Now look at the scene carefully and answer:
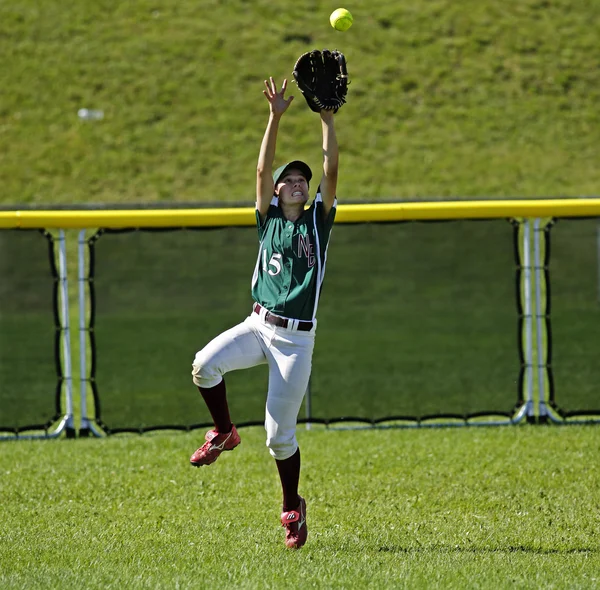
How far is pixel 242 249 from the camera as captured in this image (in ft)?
32.6

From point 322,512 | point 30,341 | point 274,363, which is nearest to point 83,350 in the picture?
point 30,341

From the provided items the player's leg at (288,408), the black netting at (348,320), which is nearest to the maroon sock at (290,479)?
the player's leg at (288,408)

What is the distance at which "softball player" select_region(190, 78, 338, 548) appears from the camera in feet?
18.2

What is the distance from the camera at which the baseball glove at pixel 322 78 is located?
18.5 ft

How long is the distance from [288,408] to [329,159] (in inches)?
53.6

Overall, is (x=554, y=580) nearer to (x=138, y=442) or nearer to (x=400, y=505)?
(x=400, y=505)

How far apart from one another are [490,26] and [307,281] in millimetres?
27712

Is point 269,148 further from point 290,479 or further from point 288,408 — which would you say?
point 290,479

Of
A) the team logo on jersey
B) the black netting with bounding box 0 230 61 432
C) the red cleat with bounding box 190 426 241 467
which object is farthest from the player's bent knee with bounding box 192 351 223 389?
the black netting with bounding box 0 230 61 432

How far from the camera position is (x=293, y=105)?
28.8m

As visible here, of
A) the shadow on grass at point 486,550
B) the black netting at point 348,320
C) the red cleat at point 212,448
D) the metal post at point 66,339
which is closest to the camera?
the shadow on grass at point 486,550

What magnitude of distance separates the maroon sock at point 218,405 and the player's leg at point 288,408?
33 centimetres

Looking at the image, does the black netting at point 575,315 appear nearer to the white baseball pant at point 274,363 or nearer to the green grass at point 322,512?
the green grass at point 322,512

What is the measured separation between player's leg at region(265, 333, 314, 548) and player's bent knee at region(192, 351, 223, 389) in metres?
0.31
